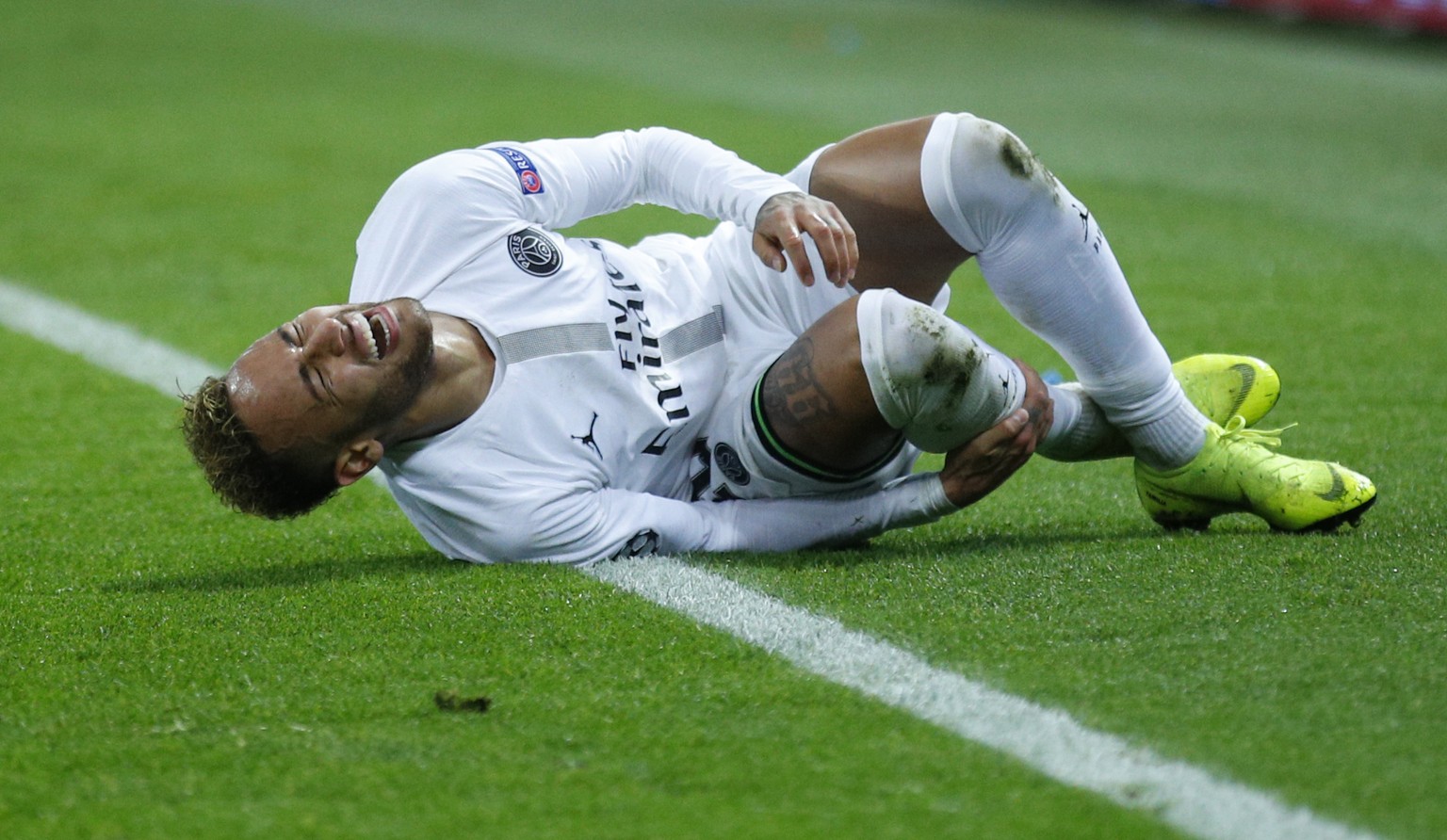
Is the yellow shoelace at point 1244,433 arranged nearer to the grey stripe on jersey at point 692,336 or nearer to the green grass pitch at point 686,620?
the green grass pitch at point 686,620

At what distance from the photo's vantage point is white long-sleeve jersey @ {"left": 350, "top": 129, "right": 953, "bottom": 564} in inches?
121

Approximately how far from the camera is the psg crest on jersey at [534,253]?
3.23 meters

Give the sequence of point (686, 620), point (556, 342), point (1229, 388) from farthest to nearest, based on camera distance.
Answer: point (1229, 388), point (556, 342), point (686, 620)

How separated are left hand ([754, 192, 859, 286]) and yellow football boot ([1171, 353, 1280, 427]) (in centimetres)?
86

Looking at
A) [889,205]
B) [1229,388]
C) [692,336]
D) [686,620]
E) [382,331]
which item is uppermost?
[889,205]

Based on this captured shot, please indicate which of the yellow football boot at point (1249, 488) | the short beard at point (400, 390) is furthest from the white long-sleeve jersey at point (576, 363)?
the yellow football boot at point (1249, 488)

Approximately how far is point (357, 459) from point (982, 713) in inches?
48.4

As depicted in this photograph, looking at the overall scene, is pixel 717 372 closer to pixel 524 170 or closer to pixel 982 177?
pixel 524 170

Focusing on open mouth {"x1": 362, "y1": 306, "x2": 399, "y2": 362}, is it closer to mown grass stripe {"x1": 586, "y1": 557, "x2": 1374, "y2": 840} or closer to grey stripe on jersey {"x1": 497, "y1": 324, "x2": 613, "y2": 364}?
grey stripe on jersey {"x1": 497, "y1": 324, "x2": 613, "y2": 364}

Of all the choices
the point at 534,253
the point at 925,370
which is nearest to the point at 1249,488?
the point at 925,370

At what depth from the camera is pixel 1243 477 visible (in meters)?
3.20

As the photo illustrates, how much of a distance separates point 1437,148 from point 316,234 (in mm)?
5174

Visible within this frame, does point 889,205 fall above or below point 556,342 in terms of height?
above

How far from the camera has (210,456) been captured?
10.1 ft
